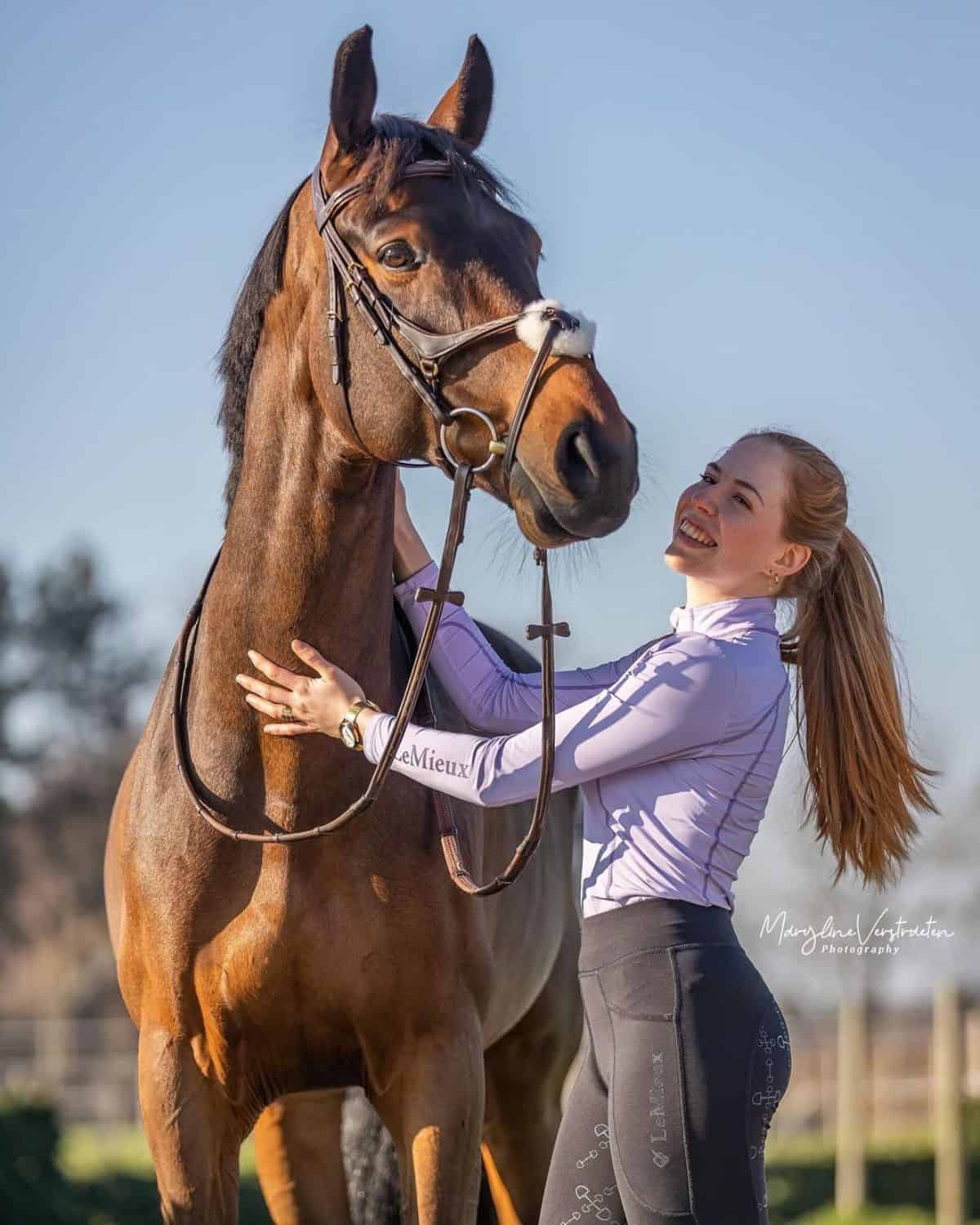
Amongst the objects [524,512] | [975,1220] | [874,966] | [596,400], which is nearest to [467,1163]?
[524,512]

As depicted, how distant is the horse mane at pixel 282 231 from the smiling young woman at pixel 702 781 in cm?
62

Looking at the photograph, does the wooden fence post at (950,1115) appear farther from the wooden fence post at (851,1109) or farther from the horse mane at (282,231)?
the horse mane at (282,231)

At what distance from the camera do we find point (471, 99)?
3.54 metres

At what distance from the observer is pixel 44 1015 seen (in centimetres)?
3462

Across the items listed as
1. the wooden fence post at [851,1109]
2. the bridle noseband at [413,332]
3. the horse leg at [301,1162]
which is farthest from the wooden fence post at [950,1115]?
the bridle noseband at [413,332]

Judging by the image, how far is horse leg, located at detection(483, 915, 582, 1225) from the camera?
4891mm

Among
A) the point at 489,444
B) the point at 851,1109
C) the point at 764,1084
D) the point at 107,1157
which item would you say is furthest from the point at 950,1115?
the point at 489,444

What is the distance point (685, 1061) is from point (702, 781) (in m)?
0.50

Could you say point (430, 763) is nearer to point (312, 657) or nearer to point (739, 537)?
point (312, 657)

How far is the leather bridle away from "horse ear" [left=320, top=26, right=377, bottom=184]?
0.08 meters

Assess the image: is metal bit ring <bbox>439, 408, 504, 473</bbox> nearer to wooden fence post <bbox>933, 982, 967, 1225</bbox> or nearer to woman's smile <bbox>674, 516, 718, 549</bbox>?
woman's smile <bbox>674, 516, 718, 549</bbox>

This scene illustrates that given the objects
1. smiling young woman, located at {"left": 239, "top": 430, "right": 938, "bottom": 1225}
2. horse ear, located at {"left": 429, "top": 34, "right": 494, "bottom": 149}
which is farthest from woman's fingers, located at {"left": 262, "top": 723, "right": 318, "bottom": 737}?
horse ear, located at {"left": 429, "top": 34, "right": 494, "bottom": 149}

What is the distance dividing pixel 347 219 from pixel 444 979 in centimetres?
157

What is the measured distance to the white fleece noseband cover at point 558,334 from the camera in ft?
8.79
